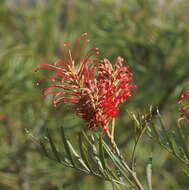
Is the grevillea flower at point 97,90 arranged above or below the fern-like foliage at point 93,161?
above

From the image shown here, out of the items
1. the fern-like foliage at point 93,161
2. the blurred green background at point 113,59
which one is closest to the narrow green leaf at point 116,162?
the fern-like foliage at point 93,161

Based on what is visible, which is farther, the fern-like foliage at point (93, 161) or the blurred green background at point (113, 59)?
the blurred green background at point (113, 59)

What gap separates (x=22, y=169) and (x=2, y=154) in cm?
11

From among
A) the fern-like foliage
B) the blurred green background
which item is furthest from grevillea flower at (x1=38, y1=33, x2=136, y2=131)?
the blurred green background

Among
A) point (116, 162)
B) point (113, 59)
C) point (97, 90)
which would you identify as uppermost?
point (113, 59)

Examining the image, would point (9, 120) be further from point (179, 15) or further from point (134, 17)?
point (179, 15)

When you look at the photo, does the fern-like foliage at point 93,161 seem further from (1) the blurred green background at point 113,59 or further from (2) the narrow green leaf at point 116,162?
(1) the blurred green background at point 113,59

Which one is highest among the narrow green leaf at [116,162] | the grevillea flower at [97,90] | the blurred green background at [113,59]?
the blurred green background at [113,59]

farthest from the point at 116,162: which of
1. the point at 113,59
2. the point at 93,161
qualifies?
the point at 113,59

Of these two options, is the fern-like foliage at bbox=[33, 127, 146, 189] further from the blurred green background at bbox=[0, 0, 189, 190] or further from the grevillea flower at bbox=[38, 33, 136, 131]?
the blurred green background at bbox=[0, 0, 189, 190]

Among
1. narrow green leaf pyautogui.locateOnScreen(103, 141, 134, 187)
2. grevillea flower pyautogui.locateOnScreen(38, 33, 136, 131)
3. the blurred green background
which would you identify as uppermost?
the blurred green background

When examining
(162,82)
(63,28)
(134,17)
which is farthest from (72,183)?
(63,28)

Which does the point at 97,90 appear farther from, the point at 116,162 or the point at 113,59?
the point at 113,59

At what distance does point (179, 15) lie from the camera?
59.6 inches
